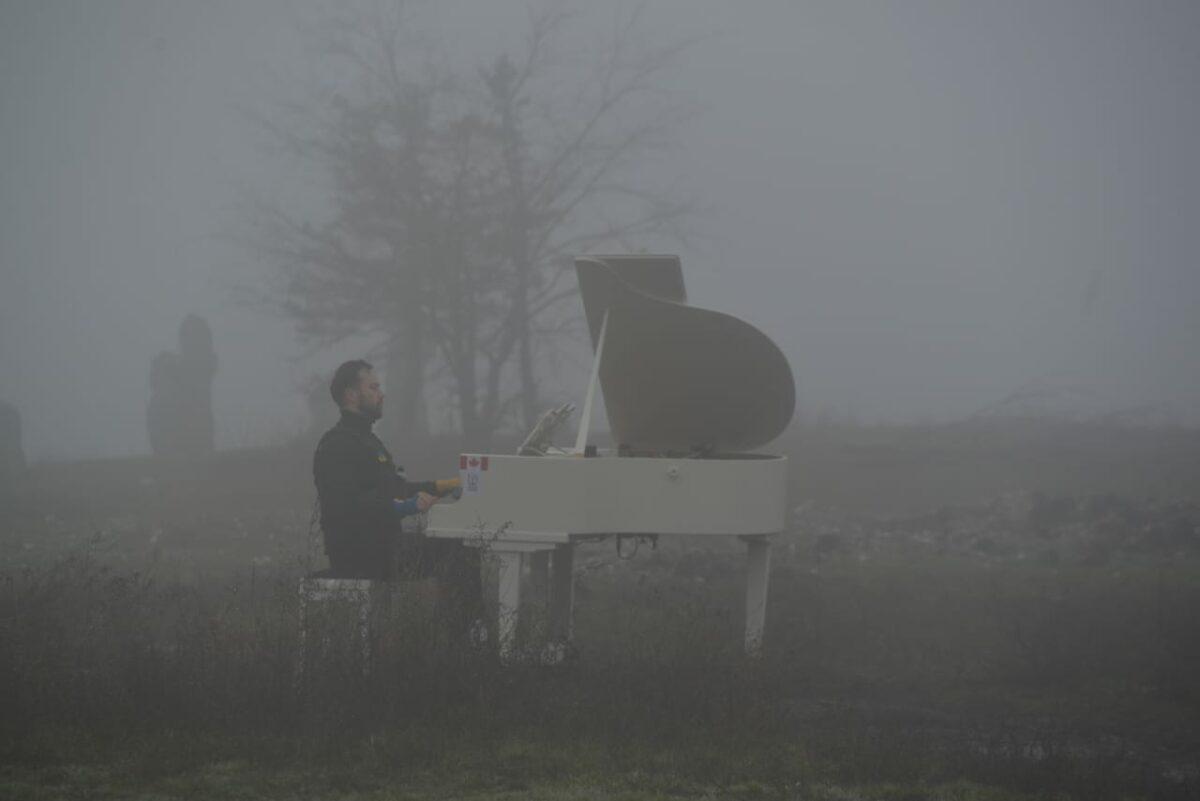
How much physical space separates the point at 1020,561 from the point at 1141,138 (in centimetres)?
4398

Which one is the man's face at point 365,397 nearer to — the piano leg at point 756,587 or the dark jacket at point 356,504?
the dark jacket at point 356,504

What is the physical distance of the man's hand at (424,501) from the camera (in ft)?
26.6

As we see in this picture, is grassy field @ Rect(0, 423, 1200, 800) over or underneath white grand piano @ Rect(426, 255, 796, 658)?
underneath

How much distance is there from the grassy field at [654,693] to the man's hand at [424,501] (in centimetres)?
59

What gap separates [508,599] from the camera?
789cm

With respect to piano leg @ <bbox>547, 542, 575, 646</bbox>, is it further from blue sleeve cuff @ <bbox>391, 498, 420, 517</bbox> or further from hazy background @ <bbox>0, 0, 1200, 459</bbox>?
hazy background @ <bbox>0, 0, 1200, 459</bbox>

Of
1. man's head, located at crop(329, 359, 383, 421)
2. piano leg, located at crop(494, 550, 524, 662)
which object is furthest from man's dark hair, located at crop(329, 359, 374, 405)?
piano leg, located at crop(494, 550, 524, 662)

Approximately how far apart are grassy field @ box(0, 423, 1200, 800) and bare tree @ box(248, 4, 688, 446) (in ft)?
34.5

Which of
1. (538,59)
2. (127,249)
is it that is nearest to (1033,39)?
(127,249)

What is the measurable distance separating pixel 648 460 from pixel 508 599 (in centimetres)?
108

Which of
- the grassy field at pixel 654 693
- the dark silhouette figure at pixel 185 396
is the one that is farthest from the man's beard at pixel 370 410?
the dark silhouette figure at pixel 185 396

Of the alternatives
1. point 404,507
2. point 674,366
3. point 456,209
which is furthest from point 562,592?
point 456,209

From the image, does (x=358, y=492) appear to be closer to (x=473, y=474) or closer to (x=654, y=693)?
(x=473, y=474)

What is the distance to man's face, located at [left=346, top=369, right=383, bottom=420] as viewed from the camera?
8.20m
